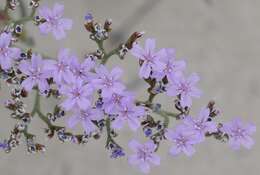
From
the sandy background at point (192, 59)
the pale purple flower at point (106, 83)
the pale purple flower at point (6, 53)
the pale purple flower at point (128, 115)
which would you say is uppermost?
the sandy background at point (192, 59)

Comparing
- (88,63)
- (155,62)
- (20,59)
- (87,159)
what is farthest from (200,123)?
(87,159)

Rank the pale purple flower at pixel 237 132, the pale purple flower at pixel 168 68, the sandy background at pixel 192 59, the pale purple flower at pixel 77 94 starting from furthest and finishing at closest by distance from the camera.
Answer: the sandy background at pixel 192 59 → the pale purple flower at pixel 237 132 → the pale purple flower at pixel 168 68 → the pale purple flower at pixel 77 94

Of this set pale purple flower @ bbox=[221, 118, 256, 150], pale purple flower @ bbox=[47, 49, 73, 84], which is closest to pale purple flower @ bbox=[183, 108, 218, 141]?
pale purple flower @ bbox=[221, 118, 256, 150]

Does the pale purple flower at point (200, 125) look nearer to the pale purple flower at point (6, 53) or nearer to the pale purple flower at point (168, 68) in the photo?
the pale purple flower at point (168, 68)

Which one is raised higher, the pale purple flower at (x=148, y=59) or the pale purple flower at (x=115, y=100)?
the pale purple flower at (x=148, y=59)

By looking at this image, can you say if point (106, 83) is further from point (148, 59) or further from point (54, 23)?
point (54, 23)

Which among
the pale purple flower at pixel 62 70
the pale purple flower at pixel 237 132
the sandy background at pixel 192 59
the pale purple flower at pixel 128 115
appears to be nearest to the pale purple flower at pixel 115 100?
the pale purple flower at pixel 128 115

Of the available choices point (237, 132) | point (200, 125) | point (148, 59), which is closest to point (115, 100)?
point (148, 59)
